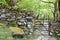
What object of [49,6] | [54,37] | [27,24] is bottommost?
[54,37]

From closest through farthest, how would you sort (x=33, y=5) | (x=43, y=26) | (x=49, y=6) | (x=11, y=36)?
(x=11, y=36) → (x=43, y=26) → (x=33, y=5) → (x=49, y=6)

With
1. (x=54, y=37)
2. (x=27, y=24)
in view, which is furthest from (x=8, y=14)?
A: (x=54, y=37)

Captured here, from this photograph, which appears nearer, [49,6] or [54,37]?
[54,37]

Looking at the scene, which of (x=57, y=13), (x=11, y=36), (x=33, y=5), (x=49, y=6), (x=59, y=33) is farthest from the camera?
(x=49, y=6)

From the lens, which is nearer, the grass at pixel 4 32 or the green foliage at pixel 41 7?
the grass at pixel 4 32

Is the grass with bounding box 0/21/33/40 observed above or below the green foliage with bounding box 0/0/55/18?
below

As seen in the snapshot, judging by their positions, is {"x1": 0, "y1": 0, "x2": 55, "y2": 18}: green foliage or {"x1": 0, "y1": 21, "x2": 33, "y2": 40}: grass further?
{"x1": 0, "y1": 0, "x2": 55, "y2": 18}: green foliage

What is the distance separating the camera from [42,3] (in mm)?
14219

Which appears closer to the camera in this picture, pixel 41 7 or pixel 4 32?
pixel 4 32

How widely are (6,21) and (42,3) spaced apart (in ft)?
20.4

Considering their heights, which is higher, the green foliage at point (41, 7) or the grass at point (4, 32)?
the green foliage at point (41, 7)

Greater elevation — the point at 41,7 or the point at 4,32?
the point at 41,7

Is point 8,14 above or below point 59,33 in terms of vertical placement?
above

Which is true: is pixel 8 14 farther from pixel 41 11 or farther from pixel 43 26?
pixel 41 11
